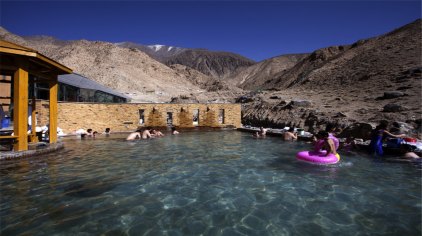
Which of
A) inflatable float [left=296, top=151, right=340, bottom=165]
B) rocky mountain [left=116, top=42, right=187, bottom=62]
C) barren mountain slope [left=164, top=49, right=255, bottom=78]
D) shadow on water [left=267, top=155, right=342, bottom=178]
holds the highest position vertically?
rocky mountain [left=116, top=42, right=187, bottom=62]

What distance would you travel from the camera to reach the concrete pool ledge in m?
8.84

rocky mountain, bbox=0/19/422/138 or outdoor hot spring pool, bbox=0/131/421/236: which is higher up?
rocky mountain, bbox=0/19/422/138

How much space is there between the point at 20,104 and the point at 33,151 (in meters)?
1.83

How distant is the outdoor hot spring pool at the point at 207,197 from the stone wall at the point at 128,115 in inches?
336

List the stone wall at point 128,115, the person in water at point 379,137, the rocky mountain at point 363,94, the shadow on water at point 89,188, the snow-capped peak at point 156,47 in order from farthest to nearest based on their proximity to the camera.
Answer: the snow-capped peak at point 156,47
the stone wall at point 128,115
the rocky mountain at point 363,94
the person in water at point 379,137
the shadow on water at point 89,188

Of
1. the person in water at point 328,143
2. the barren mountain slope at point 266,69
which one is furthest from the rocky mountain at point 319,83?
the barren mountain slope at point 266,69

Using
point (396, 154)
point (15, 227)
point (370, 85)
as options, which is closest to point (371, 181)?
point (396, 154)

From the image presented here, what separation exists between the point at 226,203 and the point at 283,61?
101057 millimetres

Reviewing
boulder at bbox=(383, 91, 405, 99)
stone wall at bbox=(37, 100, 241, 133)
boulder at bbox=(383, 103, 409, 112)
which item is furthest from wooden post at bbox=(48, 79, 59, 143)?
boulder at bbox=(383, 91, 405, 99)

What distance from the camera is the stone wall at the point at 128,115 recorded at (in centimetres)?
1755

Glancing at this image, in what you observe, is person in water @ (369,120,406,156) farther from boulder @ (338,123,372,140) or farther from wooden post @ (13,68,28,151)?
wooden post @ (13,68,28,151)

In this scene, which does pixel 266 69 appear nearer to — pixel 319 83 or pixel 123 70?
pixel 123 70

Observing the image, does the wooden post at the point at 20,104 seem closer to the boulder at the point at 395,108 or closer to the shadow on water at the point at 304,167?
the shadow on water at the point at 304,167

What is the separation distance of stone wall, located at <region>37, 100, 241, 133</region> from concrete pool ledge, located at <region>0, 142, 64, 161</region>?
21.3 ft
